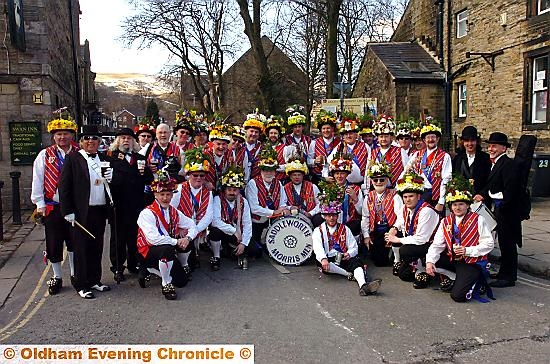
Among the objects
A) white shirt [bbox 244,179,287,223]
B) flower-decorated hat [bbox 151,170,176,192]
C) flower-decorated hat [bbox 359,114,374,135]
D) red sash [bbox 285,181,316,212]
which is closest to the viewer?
flower-decorated hat [bbox 151,170,176,192]

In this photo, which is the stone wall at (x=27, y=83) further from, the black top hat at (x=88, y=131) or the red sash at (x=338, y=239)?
the red sash at (x=338, y=239)

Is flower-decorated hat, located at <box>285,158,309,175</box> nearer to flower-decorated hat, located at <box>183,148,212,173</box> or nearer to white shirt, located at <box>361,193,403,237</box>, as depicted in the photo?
white shirt, located at <box>361,193,403,237</box>

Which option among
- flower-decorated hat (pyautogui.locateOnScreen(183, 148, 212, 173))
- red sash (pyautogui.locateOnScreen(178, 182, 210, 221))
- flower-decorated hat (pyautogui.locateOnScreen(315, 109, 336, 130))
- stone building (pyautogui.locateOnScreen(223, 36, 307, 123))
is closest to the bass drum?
red sash (pyautogui.locateOnScreen(178, 182, 210, 221))

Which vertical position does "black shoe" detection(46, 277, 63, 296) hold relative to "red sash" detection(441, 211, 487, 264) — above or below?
below

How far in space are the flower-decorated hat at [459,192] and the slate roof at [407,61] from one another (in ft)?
54.9

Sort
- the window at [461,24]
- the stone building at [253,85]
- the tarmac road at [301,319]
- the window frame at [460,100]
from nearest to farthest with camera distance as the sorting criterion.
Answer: the tarmac road at [301,319], the window at [461,24], the window frame at [460,100], the stone building at [253,85]

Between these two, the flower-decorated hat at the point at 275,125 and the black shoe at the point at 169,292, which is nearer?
the black shoe at the point at 169,292

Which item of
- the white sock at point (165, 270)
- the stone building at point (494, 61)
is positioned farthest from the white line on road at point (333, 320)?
the stone building at point (494, 61)

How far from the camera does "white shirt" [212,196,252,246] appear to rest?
7.05m

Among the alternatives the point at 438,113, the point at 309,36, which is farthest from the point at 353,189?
the point at 309,36

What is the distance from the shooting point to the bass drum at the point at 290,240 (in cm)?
705

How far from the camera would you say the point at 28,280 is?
6629 millimetres

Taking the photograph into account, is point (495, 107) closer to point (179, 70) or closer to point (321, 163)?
point (321, 163)

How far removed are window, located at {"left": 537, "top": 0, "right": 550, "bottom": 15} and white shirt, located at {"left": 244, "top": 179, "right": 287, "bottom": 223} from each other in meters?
11.7
